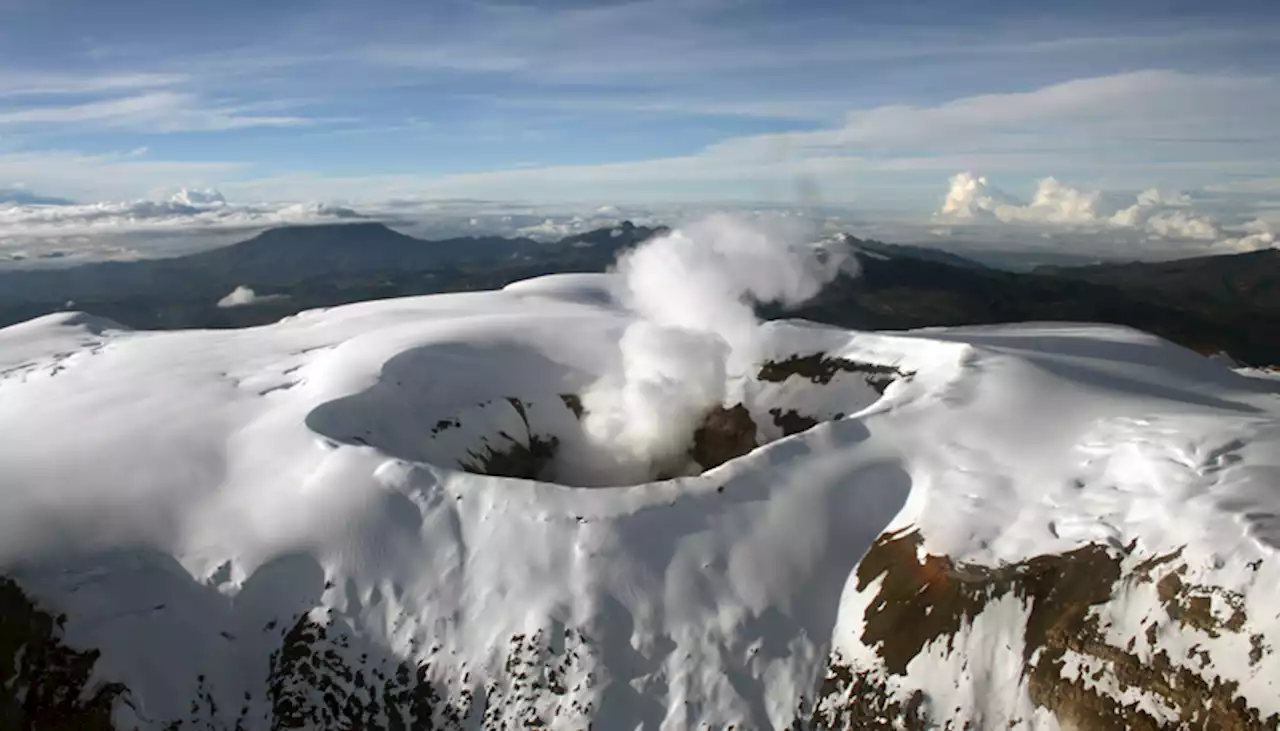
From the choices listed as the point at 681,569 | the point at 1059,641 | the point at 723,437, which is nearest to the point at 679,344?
the point at 723,437

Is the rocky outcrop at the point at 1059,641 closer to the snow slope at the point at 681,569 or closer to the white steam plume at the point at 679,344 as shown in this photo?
the snow slope at the point at 681,569

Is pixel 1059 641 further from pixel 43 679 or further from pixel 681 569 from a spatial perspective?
pixel 43 679

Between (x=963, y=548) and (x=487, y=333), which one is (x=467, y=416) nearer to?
(x=487, y=333)

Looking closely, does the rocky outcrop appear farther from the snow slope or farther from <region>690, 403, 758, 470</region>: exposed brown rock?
<region>690, 403, 758, 470</region>: exposed brown rock

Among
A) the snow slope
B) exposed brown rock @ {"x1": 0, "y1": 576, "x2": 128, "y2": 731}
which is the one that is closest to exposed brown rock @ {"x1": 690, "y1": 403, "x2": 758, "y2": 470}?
the snow slope

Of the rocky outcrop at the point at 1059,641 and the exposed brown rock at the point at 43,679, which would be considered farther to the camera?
the exposed brown rock at the point at 43,679

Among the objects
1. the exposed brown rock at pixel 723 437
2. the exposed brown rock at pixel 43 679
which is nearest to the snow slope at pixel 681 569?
the exposed brown rock at pixel 43 679

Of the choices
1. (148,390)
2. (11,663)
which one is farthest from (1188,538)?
(148,390)
